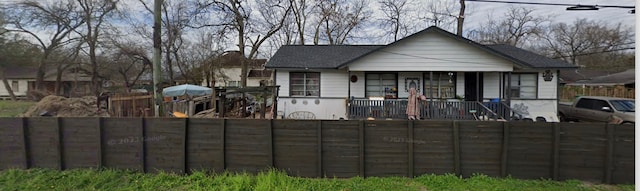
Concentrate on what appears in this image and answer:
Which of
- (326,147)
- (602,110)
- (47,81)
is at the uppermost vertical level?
(47,81)

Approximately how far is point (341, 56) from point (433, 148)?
9.35 m

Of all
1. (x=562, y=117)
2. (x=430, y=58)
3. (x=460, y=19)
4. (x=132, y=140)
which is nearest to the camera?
(x=132, y=140)

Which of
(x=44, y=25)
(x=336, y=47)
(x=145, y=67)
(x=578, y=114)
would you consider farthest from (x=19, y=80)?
(x=578, y=114)

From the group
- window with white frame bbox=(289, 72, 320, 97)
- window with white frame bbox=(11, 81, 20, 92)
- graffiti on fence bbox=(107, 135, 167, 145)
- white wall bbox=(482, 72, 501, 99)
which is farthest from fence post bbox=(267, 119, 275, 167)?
window with white frame bbox=(11, 81, 20, 92)

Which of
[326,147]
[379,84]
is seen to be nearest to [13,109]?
[379,84]

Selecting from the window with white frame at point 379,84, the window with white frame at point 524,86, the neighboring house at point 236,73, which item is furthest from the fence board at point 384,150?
the neighboring house at point 236,73

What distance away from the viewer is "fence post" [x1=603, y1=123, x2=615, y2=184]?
506 cm

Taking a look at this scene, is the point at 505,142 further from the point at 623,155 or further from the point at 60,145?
the point at 60,145

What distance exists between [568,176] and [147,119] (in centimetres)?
848

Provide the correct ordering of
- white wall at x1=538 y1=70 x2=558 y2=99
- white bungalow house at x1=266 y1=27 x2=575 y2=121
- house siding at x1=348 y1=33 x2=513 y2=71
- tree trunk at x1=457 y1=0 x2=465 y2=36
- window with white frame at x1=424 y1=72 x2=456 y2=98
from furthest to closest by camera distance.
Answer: tree trunk at x1=457 y1=0 x2=465 y2=36 < window with white frame at x1=424 y1=72 x2=456 y2=98 < white wall at x1=538 y1=70 x2=558 y2=99 < house siding at x1=348 y1=33 x2=513 y2=71 < white bungalow house at x1=266 y1=27 x2=575 y2=121

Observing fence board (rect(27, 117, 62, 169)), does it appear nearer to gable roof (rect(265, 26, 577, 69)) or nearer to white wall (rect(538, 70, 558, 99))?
gable roof (rect(265, 26, 577, 69))

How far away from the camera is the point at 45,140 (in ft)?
18.5

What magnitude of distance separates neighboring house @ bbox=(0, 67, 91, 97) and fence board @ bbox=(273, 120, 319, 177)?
3561cm

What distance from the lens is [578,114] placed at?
1212 cm
